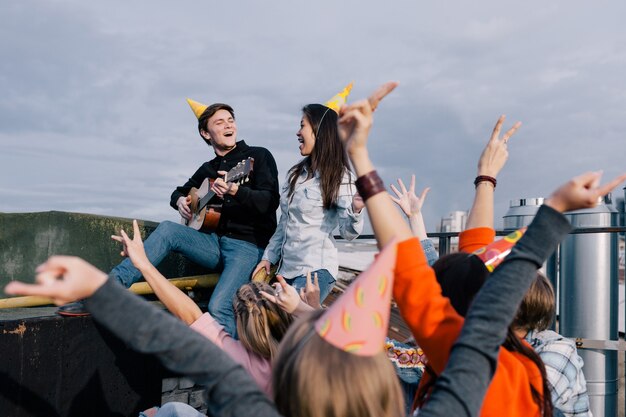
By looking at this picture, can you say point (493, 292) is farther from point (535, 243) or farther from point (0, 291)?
point (0, 291)

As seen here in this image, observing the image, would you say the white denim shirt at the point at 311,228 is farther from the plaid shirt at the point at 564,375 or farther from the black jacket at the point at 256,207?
the plaid shirt at the point at 564,375

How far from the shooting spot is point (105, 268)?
5730 millimetres

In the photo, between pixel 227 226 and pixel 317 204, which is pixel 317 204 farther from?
pixel 227 226

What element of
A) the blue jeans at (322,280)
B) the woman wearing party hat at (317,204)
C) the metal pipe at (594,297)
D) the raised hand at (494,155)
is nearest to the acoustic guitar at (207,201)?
the woman wearing party hat at (317,204)

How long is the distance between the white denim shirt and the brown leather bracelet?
2321 mm

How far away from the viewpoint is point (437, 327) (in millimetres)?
1344

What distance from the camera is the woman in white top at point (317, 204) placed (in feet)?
12.7

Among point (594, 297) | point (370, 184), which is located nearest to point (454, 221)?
point (594, 297)

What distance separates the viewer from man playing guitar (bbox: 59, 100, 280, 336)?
412cm

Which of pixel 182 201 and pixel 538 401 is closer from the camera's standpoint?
pixel 538 401

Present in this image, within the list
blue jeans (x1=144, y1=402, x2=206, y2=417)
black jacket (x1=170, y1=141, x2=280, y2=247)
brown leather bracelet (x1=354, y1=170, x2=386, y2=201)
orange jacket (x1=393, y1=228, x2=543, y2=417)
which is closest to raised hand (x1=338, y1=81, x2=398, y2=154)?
brown leather bracelet (x1=354, y1=170, x2=386, y2=201)

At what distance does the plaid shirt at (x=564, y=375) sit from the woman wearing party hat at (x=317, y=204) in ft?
5.19

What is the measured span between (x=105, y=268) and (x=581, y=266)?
4192mm

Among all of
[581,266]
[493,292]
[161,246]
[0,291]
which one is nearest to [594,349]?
[581,266]
